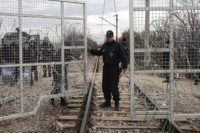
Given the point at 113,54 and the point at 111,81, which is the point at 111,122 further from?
the point at 113,54

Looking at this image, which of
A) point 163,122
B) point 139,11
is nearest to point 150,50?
point 139,11

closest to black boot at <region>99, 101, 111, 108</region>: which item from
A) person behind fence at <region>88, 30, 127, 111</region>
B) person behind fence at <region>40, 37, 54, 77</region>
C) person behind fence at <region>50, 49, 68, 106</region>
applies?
person behind fence at <region>88, 30, 127, 111</region>

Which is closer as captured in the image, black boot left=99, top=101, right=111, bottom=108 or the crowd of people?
the crowd of people

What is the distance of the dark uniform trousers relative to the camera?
23.0ft

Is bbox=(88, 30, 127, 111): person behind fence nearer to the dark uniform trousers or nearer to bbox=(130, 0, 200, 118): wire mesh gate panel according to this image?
the dark uniform trousers

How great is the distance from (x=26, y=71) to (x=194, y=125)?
4032mm

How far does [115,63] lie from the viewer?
7.03 meters

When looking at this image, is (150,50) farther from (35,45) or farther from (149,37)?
(35,45)

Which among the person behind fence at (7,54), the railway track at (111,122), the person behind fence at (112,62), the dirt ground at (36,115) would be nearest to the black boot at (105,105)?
the person behind fence at (112,62)

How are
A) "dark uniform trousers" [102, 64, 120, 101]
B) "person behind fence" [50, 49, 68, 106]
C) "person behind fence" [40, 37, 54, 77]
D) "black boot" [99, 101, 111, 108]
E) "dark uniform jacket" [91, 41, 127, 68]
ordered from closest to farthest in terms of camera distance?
1. "person behind fence" [40, 37, 54, 77]
2. "person behind fence" [50, 49, 68, 106]
3. "dark uniform jacket" [91, 41, 127, 68]
4. "dark uniform trousers" [102, 64, 120, 101]
5. "black boot" [99, 101, 111, 108]

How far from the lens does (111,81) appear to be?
7.10 metres

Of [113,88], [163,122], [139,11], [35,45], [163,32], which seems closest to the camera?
[139,11]

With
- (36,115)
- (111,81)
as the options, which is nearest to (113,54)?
(111,81)

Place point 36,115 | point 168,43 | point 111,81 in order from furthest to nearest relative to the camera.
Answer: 1. point 111,81
2. point 36,115
3. point 168,43
